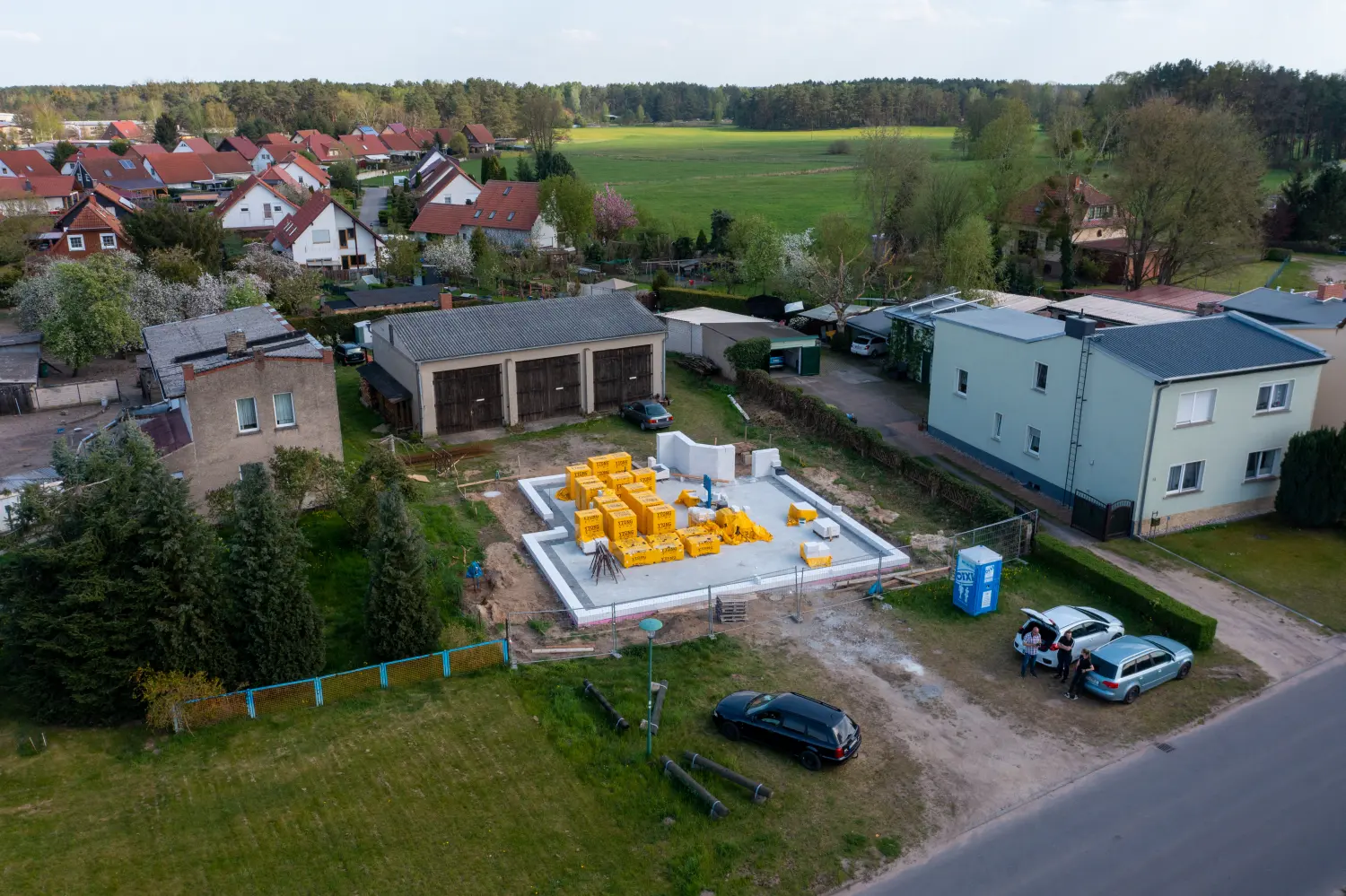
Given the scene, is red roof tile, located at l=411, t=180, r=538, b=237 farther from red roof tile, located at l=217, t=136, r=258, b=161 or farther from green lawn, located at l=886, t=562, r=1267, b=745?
red roof tile, located at l=217, t=136, r=258, b=161

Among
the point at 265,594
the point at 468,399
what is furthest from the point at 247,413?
the point at 265,594

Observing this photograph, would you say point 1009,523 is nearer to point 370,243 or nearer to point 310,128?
point 370,243

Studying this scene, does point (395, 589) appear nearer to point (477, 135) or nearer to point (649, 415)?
point (649, 415)

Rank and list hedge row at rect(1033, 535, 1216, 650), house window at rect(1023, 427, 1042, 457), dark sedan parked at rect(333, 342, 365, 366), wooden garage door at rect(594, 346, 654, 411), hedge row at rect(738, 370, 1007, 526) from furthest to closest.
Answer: dark sedan parked at rect(333, 342, 365, 366), wooden garage door at rect(594, 346, 654, 411), house window at rect(1023, 427, 1042, 457), hedge row at rect(738, 370, 1007, 526), hedge row at rect(1033, 535, 1216, 650)

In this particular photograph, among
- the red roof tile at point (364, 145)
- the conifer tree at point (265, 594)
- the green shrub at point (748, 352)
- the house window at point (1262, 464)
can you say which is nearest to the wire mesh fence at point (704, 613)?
the conifer tree at point (265, 594)

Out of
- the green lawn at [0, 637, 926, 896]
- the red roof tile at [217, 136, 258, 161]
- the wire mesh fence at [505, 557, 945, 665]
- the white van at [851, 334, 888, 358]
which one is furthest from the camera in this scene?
the red roof tile at [217, 136, 258, 161]

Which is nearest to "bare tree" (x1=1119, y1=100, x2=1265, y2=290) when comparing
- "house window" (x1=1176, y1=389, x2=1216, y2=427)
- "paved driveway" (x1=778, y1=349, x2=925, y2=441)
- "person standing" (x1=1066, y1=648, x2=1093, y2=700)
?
"paved driveway" (x1=778, y1=349, x2=925, y2=441)

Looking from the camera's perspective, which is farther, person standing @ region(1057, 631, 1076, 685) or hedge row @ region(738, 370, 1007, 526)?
hedge row @ region(738, 370, 1007, 526)
